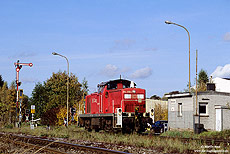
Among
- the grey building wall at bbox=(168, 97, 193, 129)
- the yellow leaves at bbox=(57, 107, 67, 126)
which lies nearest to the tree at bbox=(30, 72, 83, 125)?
the yellow leaves at bbox=(57, 107, 67, 126)

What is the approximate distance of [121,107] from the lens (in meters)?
24.2

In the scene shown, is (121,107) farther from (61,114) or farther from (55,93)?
(55,93)

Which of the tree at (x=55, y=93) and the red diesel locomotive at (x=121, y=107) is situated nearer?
the red diesel locomotive at (x=121, y=107)

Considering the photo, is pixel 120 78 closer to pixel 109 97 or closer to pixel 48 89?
pixel 109 97

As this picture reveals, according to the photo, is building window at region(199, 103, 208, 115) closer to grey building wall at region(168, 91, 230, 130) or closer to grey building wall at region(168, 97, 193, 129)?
grey building wall at region(168, 91, 230, 130)

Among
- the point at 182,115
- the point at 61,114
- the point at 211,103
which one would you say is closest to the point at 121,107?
the point at 182,115

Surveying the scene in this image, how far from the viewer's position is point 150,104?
72812mm

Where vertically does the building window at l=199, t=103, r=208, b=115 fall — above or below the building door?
above

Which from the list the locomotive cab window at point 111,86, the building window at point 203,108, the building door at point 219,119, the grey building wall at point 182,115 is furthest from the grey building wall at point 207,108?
the locomotive cab window at point 111,86

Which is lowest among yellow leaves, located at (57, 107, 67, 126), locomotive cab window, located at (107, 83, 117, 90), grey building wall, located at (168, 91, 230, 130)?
yellow leaves, located at (57, 107, 67, 126)

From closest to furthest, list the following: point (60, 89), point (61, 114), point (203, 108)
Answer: point (203, 108), point (61, 114), point (60, 89)

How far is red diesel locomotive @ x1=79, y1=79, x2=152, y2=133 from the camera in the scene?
23.8 metres

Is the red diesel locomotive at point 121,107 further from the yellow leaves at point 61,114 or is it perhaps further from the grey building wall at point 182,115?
the yellow leaves at point 61,114

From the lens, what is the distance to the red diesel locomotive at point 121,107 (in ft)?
78.2
